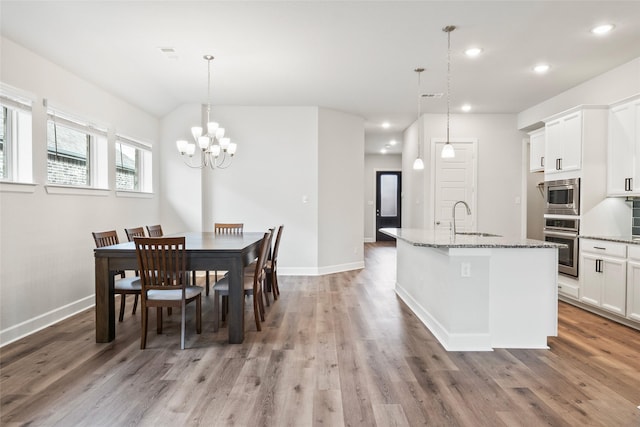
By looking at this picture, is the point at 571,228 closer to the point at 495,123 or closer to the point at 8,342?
the point at 495,123

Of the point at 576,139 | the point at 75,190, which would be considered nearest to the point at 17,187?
the point at 75,190

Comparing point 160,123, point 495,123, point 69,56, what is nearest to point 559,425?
point 69,56

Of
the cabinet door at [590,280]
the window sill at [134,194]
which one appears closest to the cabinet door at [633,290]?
the cabinet door at [590,280]

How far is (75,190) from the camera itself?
4086mm

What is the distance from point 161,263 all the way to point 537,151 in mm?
5385

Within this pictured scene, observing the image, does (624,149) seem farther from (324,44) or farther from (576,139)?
(324,44)

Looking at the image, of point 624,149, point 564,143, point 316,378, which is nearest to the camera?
point 316,378

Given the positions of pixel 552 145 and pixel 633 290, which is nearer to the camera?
pixel 633 290

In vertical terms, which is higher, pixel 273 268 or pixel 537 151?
pixel 537 151

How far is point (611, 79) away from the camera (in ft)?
14.4

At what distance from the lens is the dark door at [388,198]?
12305mm

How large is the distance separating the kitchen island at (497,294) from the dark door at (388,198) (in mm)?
9158

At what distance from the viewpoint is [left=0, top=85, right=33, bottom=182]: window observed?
131 inches

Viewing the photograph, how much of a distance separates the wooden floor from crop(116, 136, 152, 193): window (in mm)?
2256
